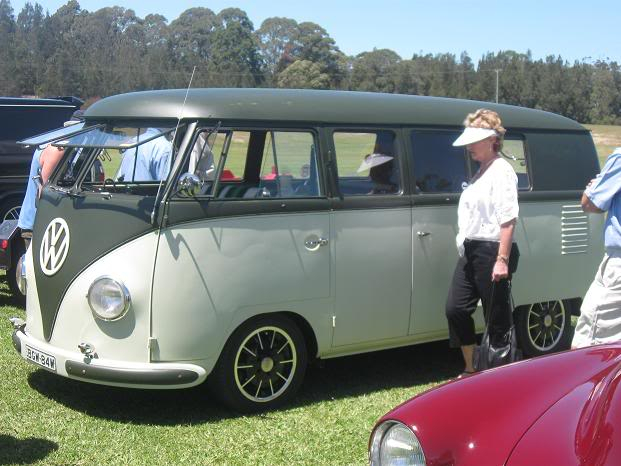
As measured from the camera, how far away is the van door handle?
18.0 feet

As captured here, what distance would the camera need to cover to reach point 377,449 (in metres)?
2.83

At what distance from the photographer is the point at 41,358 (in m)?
5.28

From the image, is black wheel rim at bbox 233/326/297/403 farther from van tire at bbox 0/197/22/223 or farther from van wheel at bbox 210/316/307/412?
van tire at bbox 0/197/22/223

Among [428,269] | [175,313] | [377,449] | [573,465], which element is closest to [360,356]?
[428,269]

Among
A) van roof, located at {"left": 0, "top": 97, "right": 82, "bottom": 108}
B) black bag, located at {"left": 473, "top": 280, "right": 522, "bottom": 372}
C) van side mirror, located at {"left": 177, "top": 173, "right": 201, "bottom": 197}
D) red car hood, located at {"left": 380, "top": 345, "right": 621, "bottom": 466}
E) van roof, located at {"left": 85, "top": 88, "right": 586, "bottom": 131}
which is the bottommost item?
black bag, located at {"left": 473, "top": 280, "right": 522, "bottom": 372}

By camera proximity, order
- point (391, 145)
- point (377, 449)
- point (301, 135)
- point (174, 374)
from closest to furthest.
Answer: point (377, 449), point (174, 374), point (301, 135), point (391, 145)

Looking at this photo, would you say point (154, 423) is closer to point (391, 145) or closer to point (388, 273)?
point (388, 273)

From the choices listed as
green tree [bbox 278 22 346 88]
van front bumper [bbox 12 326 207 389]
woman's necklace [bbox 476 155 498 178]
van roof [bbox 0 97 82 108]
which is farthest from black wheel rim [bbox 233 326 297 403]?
green tree [bbox 278 22 346 88]

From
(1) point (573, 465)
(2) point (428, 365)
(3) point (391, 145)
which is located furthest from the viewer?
(2) point (428, 365)

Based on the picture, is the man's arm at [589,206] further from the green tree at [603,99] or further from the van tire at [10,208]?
the green tree at [603,99]

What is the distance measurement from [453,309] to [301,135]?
1.67m

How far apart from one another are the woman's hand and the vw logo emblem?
287 cm

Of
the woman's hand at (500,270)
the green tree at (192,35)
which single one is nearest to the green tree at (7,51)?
the green tree at (192,35)

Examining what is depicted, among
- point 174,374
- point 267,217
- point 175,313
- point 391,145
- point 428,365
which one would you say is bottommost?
point 428,365
